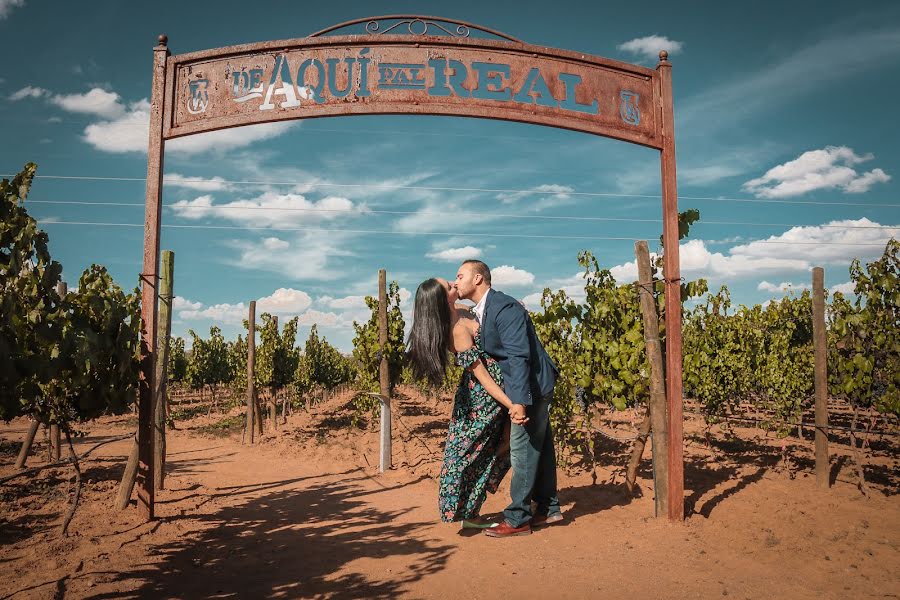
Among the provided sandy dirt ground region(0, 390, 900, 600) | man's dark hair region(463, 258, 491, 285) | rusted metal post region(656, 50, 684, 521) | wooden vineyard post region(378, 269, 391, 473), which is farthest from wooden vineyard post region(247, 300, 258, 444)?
rusted metal post region(656, 50, 684, 521)

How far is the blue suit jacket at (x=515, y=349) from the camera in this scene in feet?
12.1

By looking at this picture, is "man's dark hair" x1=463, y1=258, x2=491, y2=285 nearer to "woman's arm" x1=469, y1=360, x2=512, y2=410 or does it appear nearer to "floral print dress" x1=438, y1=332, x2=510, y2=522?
"floral print dress" x1=438, y1=332, x2=510, y2=522

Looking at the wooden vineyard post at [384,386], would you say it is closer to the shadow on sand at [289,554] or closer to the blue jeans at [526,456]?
the shadow on sand at [289,554]

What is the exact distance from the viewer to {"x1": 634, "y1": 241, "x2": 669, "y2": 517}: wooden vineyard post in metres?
4.39

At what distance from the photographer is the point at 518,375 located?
3.68 metres

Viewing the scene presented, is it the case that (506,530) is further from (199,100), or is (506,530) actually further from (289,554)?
(199,100)

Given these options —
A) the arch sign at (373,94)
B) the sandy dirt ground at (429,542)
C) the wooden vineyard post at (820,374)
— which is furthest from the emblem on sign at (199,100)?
the wooden vineyard post at (820,374)

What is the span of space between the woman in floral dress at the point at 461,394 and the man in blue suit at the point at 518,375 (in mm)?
128

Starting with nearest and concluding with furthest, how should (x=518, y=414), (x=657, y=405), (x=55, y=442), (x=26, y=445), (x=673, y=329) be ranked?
(x=518, y=414) < (x=673, y=329) < (x=657, y=405) < (x=26, y=445) < (x=55, y=442)

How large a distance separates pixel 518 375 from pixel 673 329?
55.7 inches

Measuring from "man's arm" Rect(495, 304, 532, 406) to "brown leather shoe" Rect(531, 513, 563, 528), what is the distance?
117 cm

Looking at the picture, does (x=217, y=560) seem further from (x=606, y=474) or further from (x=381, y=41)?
(x=606, y=474)

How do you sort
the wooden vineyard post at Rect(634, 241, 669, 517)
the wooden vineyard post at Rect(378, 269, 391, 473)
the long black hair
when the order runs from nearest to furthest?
the long black hair, the wooden vineyard post at Rect(634, 241, 669, 517), the wooden vineyard post at Rect(378, 269, 391, 473)

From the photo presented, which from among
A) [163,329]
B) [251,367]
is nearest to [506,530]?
[163,329]
